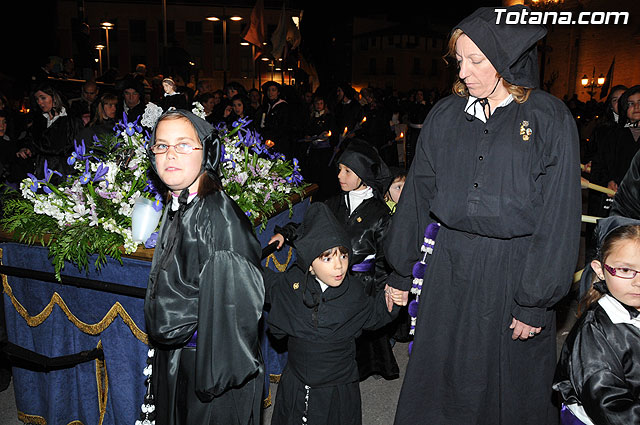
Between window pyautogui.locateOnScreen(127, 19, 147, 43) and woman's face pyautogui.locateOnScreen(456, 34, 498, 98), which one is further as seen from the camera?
window pyautogui.locateOnScreen(127, 19, 147, 43)

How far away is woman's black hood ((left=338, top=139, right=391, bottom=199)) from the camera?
4.82 m

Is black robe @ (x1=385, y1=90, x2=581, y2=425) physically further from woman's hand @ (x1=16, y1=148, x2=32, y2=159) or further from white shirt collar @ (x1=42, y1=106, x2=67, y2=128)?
woman's hand @ (x1=16, y1=148, x2=32, y2=159)

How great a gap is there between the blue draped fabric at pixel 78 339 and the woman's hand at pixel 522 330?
1741 mm

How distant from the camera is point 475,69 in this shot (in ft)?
9.49

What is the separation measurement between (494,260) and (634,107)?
4.58m

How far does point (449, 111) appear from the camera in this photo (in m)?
3.15

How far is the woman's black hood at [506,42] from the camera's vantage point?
2.79m

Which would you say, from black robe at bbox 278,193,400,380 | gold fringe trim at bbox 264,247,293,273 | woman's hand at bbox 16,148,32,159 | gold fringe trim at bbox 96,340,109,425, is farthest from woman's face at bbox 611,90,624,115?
woman's hand at bbox 16,148,32,159

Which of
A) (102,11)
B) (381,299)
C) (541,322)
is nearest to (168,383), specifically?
(381,299)

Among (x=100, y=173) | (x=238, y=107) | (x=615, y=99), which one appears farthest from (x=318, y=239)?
(x=238, y=107)

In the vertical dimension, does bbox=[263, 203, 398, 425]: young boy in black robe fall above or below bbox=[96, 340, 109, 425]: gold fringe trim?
above

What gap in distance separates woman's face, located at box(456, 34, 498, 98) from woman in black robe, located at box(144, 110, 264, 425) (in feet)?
4.52

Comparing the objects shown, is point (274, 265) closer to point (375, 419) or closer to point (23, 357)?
point (375, 419)

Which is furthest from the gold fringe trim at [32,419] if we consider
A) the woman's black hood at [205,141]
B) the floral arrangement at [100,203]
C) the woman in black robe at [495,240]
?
the woman in black robe at [495,240]
